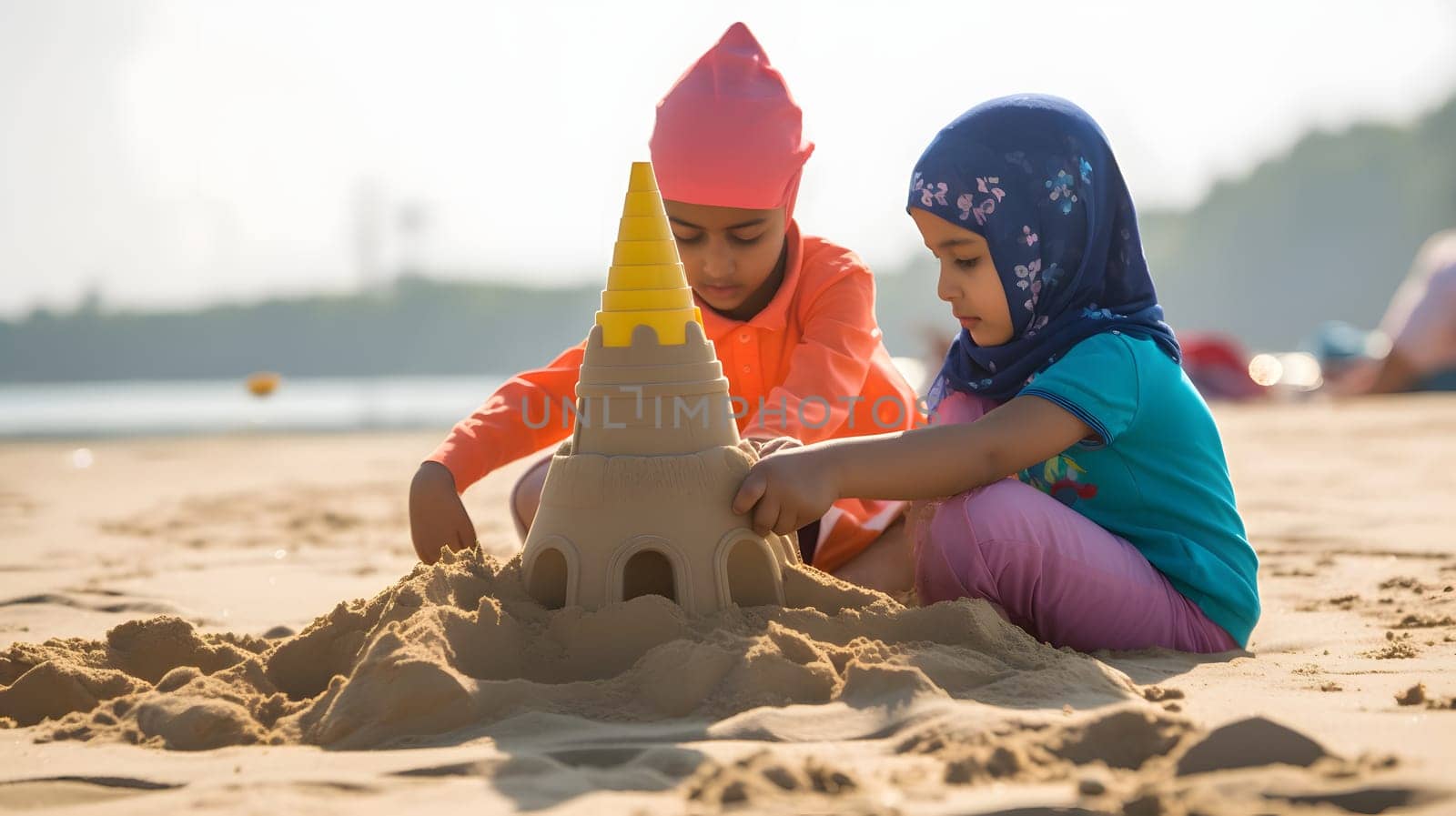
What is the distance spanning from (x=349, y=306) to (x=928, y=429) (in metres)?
43.2

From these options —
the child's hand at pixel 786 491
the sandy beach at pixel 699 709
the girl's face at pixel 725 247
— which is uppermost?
the girl's face at pixel 725 247

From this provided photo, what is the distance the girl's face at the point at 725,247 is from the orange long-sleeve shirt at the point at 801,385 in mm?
76

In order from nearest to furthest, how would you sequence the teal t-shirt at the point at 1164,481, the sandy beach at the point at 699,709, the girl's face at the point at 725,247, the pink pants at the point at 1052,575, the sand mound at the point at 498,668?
1. the sandy beach at the point at 699,709
2. the sand mound at the point at 498,668
3. the pink pants at the point at 1052,575
4. the teal t-shirt at the point at 1164,481
5. the girl's face at the point at 725,247

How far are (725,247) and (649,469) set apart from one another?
4.24 ft

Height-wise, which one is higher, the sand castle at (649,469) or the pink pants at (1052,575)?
the sand castle at (649,469)

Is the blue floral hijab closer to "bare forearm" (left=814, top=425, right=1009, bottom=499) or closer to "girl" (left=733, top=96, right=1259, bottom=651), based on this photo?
"girl" (left=733, top=96, right=1259, bottom=651)

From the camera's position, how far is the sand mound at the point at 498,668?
6.59ft

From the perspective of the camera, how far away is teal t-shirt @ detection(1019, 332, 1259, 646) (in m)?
2.70

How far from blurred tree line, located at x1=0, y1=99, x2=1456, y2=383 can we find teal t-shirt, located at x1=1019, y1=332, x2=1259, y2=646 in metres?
34.8

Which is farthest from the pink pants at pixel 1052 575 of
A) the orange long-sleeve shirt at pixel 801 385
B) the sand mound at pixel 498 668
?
Answer: the orange long-sleeve shirt at pixel 801 385

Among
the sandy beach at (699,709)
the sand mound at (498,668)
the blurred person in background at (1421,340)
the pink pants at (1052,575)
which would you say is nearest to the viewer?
the sandy beach at (699,709)

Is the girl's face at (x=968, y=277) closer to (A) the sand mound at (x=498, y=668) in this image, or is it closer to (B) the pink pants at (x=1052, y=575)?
(B) the pink pants at (x=1052, y=575)

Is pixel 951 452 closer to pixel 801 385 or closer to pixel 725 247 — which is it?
pixel 801 385

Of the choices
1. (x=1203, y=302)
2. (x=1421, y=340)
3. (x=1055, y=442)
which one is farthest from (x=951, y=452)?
(x=1203, y=302)
